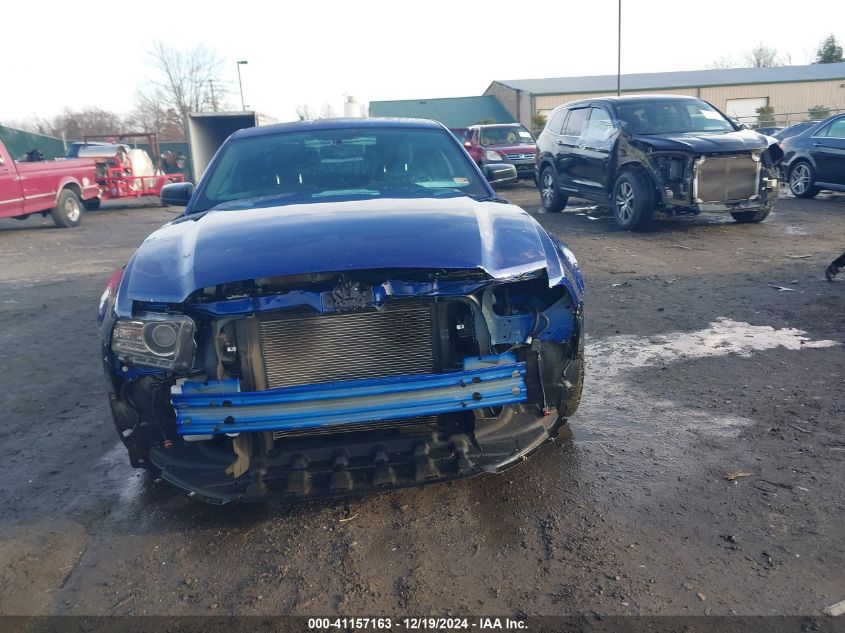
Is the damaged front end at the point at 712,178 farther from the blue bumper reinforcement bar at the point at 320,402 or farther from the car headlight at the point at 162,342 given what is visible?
the car headlight at the point at 162,342

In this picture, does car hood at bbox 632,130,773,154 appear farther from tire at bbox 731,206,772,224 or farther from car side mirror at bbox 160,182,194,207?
car side mirror at bbox 160,182,194,207

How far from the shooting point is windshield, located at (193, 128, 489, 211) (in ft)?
13.5

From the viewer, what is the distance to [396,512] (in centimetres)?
308

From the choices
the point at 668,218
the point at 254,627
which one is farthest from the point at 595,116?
the point at 254,627

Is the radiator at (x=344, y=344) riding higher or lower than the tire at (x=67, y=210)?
higher

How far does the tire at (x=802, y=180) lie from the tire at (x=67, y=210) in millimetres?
15241

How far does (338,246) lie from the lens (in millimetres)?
2885

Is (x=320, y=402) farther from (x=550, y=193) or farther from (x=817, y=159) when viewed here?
(x=817, y=159)

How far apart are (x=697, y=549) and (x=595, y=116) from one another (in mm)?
9603

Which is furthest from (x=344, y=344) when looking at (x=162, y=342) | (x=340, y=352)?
(x=162, y=342)

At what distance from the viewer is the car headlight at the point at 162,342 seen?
285cm

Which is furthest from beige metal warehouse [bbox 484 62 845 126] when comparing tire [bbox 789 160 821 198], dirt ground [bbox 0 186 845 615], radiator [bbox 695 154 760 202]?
dirt ground [bbox 0 186 845 615]

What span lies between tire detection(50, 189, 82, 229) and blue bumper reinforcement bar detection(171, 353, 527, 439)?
1465 cm

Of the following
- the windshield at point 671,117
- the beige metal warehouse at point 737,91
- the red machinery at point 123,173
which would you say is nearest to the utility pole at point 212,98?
the beige metal warehouse at point 737,91
